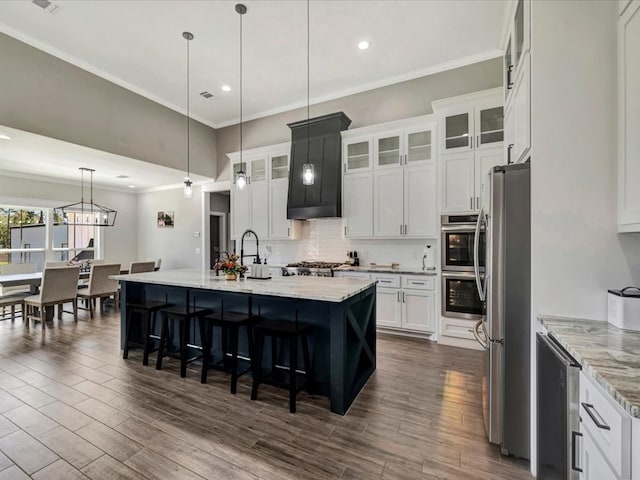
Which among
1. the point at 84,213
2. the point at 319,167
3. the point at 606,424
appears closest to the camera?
the point at 606,424

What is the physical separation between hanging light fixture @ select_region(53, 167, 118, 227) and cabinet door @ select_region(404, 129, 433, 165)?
21.3 feet

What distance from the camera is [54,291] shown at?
482 centimetres

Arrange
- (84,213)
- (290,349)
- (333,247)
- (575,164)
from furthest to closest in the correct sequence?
(84,213) < (333,247) < (290,349) < (575,164)

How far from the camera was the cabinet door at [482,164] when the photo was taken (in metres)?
3.65

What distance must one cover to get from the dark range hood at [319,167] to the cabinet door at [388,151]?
0.60m

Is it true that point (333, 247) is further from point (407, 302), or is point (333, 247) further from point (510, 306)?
point (510, 306)

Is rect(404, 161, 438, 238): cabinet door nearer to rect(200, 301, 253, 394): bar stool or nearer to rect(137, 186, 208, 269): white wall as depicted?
rect(200, 301, 253, 394): bar stool

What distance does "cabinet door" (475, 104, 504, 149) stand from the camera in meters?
3.65

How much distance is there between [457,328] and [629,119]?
9.42ft

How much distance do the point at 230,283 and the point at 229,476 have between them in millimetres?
1588

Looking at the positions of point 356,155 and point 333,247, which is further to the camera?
point 333,247

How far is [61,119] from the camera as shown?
4098 millimetres

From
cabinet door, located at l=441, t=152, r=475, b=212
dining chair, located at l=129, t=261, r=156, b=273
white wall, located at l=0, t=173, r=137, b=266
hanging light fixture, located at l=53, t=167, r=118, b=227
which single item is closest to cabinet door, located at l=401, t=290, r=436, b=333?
cabinet door, located at l=441, t=152, r=475, b=212

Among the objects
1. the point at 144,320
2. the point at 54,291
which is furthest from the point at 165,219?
the point at 144,320
